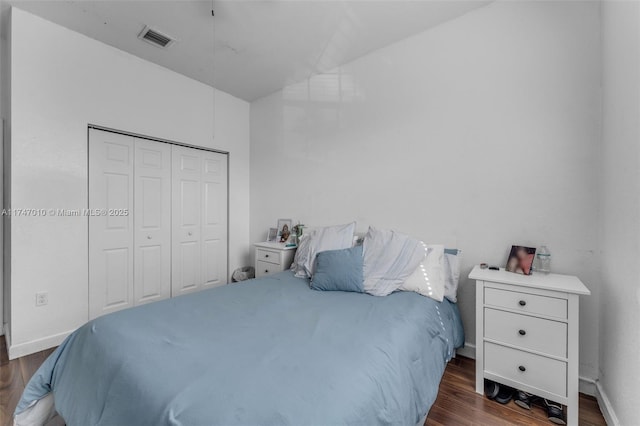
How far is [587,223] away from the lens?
175 cm

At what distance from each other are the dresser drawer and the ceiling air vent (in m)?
3.29

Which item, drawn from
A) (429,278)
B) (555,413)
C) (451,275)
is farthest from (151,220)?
(555,413)

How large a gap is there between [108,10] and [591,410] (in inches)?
168

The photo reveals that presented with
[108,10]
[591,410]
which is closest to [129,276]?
[108,10]

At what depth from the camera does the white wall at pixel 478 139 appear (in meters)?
1.77

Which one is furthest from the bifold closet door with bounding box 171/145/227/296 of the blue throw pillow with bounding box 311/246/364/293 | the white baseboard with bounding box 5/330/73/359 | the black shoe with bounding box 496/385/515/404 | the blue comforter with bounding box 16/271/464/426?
the black shoe with bounding box 496/385/515/404

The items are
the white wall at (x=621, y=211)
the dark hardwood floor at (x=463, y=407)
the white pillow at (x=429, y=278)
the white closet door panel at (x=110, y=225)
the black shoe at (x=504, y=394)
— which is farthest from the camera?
the white closet door panel at (x=110, y=225)

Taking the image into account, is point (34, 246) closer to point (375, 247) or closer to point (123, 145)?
point (123, 145)

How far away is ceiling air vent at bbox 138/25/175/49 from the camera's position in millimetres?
2457

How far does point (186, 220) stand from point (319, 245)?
1823 millimetres

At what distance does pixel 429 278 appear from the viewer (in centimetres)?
192

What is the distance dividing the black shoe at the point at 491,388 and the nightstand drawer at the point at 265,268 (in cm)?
195

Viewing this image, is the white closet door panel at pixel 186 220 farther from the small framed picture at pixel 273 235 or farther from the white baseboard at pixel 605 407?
the white baseboard at pixel 605 407

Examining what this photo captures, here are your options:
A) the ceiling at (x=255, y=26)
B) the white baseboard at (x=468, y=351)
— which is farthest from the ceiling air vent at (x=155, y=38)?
the white baseboard at (x=468, y=351)
